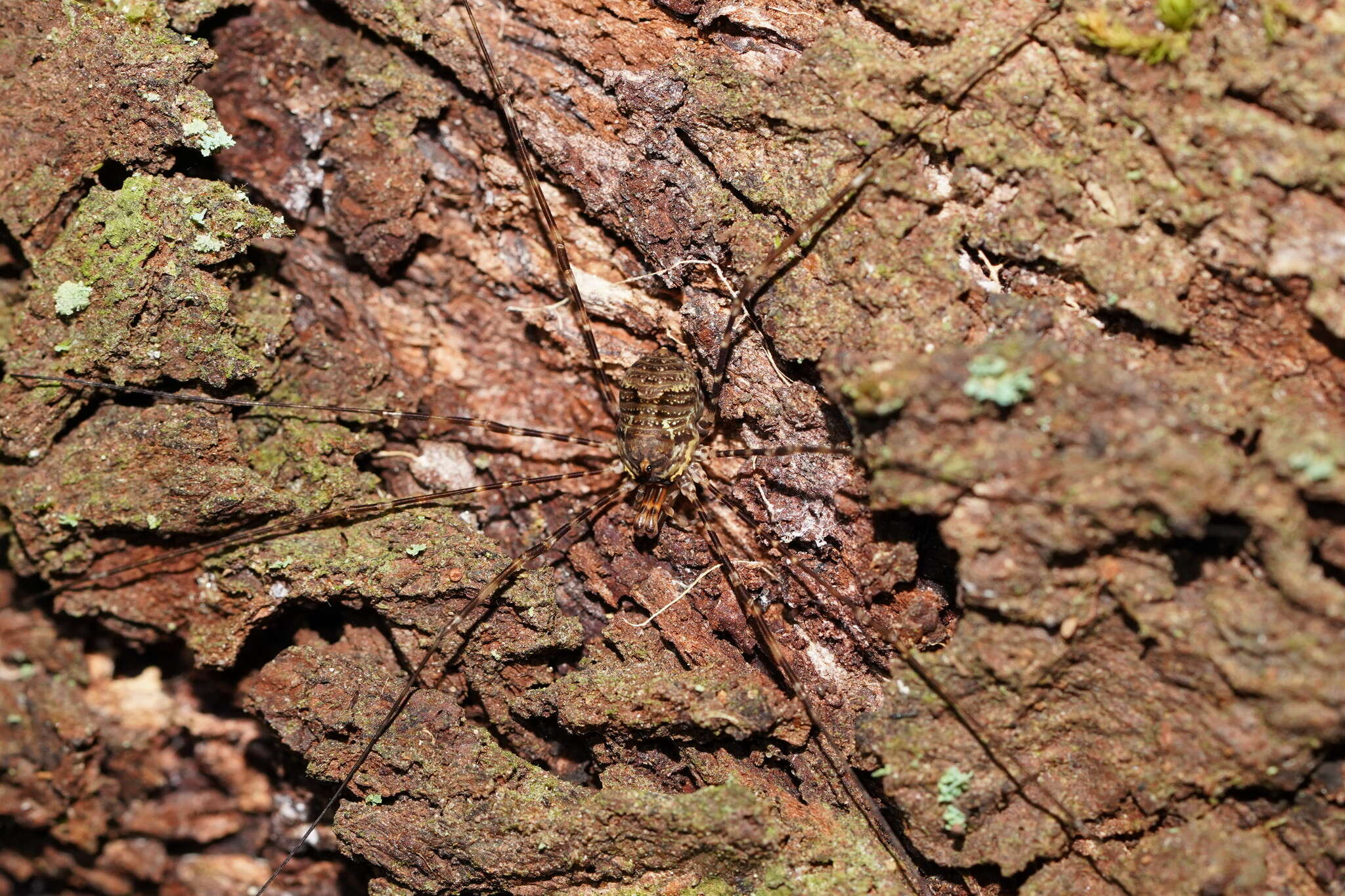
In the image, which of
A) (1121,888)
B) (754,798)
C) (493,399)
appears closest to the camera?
(1121,888)

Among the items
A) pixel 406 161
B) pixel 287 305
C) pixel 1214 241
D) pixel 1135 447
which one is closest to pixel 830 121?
pixel 1214 241

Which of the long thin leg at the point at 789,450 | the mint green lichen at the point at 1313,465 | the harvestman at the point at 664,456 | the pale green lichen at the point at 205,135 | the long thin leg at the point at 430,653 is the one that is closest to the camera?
the mint green lichen at the point at 1313,465

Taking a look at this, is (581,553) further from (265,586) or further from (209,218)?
(209,218)

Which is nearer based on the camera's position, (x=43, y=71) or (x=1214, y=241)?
(x=1214, y=241)

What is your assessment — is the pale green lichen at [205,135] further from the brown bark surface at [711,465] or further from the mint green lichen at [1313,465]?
the mint green lichen at [1313,465]

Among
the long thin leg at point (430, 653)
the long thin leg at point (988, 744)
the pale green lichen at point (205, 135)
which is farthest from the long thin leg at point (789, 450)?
the pale green lichen at point (205, 135)

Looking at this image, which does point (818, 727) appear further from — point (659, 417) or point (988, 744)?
point (659, 417)

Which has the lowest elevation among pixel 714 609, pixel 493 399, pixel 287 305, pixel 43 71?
pixel 714 609
